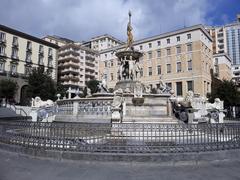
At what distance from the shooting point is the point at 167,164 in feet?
21.2

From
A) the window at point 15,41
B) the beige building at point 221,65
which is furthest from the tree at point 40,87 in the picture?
the beige building at point 221,65

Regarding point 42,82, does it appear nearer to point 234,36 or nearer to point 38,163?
point 38,163

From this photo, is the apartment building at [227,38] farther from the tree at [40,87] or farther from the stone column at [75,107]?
the stone column at [75,107]

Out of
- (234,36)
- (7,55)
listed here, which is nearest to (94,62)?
(7,55)

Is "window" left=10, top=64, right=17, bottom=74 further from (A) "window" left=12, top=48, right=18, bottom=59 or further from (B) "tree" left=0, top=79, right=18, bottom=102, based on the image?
(B) "tree" left=0, top=79, right=18, bottom=102

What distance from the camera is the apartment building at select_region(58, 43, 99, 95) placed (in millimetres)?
71688

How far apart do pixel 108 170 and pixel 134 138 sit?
1.55 meters

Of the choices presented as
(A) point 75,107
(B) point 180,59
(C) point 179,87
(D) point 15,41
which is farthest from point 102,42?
(A) point 75,107

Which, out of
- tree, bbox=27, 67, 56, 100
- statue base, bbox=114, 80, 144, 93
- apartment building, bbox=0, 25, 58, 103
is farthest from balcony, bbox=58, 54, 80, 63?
statue base, bbox=114, 80, 144, 93

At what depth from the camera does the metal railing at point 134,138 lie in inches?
268

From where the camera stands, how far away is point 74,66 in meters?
72.9

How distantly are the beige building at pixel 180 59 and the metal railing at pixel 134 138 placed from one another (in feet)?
143

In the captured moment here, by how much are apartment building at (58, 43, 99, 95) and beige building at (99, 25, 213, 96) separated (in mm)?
22893

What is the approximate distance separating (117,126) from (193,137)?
2.35 m
